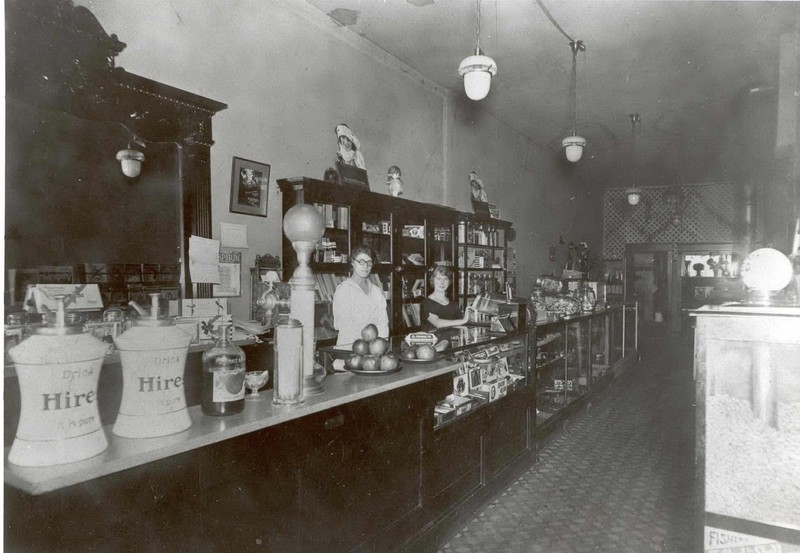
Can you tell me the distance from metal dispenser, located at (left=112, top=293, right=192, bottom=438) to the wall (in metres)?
2.71

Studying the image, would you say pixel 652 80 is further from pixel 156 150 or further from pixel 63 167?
pixel 63 167

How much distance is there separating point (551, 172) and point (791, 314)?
8.72m

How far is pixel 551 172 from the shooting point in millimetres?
10836

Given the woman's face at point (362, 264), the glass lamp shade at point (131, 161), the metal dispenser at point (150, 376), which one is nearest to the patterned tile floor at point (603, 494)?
the woman's face at point (362, 264)

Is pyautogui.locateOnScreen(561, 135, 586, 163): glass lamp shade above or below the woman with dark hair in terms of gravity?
above

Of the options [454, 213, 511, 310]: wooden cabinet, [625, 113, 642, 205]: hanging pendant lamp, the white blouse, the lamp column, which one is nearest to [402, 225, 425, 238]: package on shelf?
[454, 213, 511, 310]: wooden cabinet

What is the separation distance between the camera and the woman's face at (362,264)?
4.14 meters

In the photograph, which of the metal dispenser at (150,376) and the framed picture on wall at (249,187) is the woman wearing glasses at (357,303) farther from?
the metal dispenser at (150,376)

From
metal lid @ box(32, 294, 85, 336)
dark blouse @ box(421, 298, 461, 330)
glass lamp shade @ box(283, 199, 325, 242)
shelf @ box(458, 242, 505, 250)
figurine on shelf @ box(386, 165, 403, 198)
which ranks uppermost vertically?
figurine on shelf @ box(386, 165, 403, 198)

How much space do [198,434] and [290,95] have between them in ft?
12.7

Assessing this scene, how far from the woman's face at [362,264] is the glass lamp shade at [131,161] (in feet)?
5.31

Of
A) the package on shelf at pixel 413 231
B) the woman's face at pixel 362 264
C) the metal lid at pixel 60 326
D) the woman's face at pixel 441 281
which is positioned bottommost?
the metal lid at pixel 60 326

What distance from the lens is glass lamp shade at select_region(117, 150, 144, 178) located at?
3.52 m

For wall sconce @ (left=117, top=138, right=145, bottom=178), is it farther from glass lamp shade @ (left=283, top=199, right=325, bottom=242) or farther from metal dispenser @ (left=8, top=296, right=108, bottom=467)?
metal dispenser @ (left=8, top=296, right=108, bottom=467)
